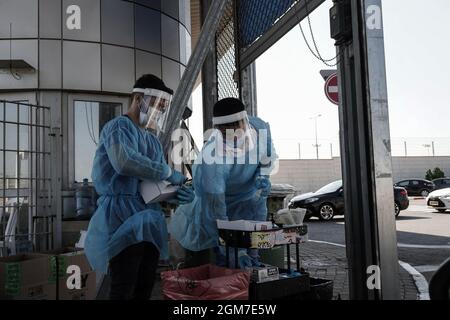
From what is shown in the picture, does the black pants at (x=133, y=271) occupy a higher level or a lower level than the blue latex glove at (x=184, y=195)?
lower

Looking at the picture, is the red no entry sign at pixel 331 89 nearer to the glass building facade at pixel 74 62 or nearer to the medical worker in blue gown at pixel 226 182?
the medical worker in blue gown at pixel 226 182

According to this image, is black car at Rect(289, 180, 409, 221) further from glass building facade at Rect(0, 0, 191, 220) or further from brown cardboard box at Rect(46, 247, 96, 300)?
brown cardboard box at Rect(46, 247, 96, 300)

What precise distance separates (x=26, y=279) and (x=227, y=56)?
3.88m

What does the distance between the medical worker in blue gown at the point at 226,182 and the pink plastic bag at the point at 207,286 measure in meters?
0.57

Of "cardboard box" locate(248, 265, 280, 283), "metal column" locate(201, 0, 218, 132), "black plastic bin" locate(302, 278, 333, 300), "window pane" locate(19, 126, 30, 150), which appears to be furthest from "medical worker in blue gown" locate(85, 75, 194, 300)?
"metal column" locate(201, 0, 218, 132)

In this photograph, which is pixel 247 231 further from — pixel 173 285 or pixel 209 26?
pixel 209 26

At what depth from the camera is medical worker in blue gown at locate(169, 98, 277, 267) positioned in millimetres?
3463

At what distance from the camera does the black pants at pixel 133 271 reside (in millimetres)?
2590

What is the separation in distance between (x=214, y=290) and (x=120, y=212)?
730 mm

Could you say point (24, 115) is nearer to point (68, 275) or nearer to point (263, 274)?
point (68, 275)

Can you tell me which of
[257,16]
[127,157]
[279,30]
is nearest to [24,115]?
[257,16]

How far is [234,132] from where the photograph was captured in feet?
11.7

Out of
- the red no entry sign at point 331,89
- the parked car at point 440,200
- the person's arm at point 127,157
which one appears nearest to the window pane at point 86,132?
the red no entry sign at point 331,89

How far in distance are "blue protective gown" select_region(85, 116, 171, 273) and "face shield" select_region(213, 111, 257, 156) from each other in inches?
32.0
